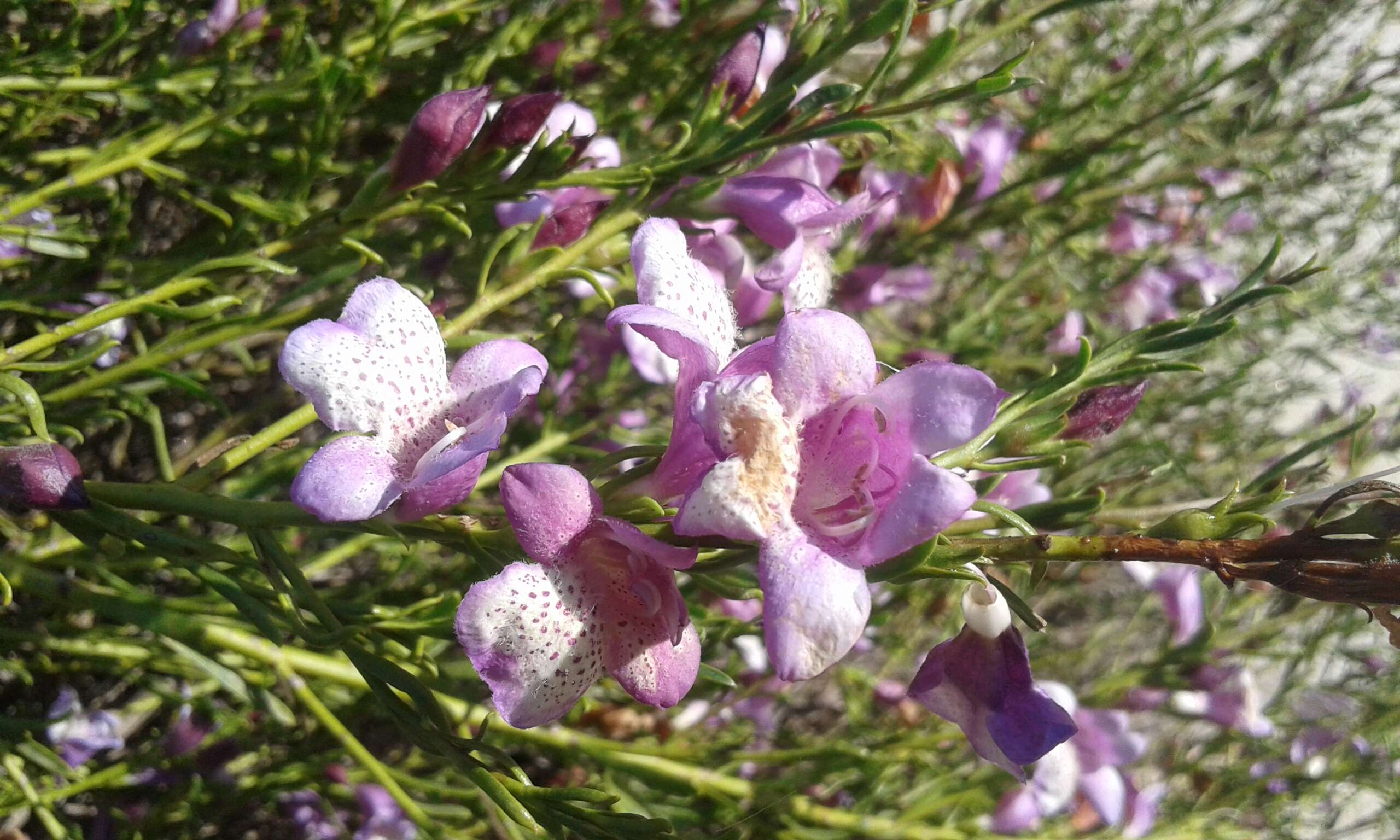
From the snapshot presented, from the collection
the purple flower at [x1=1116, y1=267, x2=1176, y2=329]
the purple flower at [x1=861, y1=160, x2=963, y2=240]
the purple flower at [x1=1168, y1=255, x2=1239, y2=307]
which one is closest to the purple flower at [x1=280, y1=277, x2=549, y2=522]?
the purple flower at [x1=861, y1=160, x2=963, y2=240]

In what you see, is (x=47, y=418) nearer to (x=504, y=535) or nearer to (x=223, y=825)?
(x=504, y=535)

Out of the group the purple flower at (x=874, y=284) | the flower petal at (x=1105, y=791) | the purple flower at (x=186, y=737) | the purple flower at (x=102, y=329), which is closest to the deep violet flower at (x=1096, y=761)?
the flower petal at (x=1105, y=791)

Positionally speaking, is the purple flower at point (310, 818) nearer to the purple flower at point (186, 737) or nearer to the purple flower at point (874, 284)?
the purple flower at point (186, 737)

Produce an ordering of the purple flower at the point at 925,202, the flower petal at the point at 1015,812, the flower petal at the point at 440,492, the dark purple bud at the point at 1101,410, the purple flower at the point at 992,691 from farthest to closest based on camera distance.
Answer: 1. the flower petal at the point at 1015,812
2. the purple flower at the point at 925,202
3. the dark purple bud at the point at 1101,410
4. the purple flower at the point at 992,691
5. the flower petal at the point at 440,492

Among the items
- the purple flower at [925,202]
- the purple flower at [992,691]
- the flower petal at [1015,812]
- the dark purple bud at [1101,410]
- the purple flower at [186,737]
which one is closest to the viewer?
the purple flower at [992,691]

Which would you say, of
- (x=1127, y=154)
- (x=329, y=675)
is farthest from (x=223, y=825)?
(x=1127, y=154)

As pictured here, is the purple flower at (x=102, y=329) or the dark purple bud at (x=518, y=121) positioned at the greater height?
the dark purple bud at (x=518, y=121)

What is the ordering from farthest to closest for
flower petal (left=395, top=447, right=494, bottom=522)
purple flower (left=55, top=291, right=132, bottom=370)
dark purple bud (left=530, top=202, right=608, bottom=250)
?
purple flower (left=55, top=291, right=132, bottom=370), dark purple bud (left=530, top=202, right=608, bottom=250), flower petal (left=395, top=447, right=494, bottom=522)

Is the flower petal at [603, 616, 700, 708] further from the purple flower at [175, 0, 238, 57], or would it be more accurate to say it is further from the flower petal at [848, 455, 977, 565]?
the purple flower at [175, 0, 238, 57]
